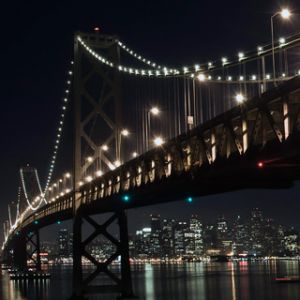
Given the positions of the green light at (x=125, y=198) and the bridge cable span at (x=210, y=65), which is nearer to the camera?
the bridge cable span at (x=210, y=65)

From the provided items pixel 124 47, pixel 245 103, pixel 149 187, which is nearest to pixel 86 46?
pixel 124 47

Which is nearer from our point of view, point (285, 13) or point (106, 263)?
point (285, 13)

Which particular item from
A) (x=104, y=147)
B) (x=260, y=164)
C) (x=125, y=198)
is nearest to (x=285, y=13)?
(x=260, y=164)

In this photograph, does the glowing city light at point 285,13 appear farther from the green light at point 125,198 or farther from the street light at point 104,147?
the street light at point 104,147

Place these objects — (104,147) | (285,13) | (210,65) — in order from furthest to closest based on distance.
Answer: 1. (104,147)
2. (210,65)
3. (285,13)

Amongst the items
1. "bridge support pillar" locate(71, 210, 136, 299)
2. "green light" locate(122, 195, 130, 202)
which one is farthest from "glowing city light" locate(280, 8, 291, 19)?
"bridge support pillar" locate(71, 210, 136, 299)

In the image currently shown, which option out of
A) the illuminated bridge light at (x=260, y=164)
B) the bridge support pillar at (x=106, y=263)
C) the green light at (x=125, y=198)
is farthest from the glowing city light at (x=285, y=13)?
the bridge support pillar at (x=106, y=263)

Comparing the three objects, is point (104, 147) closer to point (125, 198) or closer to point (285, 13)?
point (125, 198)

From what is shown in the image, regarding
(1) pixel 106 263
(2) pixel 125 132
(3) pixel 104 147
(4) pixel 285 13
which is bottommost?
(1) pixel 106 263

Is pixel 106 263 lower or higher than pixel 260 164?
lower

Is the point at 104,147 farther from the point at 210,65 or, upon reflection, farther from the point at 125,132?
the point at 210,65

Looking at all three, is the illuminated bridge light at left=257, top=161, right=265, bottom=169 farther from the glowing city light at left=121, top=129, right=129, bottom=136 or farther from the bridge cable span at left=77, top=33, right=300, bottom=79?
the glowing city light at left=121, top=129, right=129, bottom=136

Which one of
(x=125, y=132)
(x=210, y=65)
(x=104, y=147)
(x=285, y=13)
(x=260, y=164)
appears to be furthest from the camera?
(x=104, y=147)

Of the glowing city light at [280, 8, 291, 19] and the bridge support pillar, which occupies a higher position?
the glowing city light at [280, 8, 291, 19]
